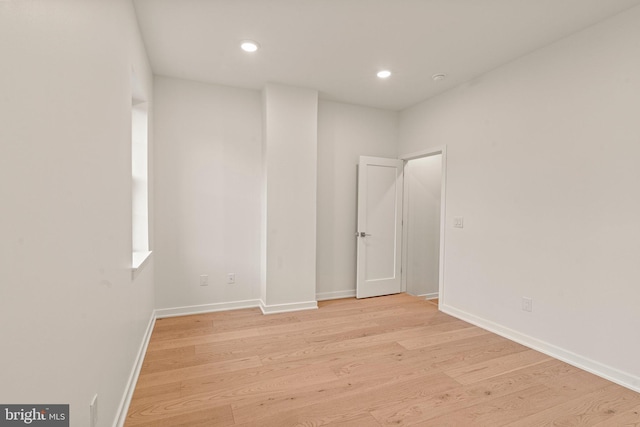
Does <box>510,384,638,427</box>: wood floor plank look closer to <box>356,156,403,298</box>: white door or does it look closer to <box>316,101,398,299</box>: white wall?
<box>356,156,403,298</box>: white door

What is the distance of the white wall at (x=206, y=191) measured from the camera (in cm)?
346

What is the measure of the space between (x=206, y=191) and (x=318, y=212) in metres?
1.47

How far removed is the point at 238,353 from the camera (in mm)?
2629

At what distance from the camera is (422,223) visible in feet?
15.6

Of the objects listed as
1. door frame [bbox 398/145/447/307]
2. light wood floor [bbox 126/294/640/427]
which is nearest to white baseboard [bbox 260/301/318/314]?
light wood floor [bbox 126/294/640/427]

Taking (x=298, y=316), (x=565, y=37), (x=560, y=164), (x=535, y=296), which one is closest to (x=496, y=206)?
(x=560, y=164)

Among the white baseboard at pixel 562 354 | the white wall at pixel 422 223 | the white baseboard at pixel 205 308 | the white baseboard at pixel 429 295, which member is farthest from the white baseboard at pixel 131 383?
the white baseboard at pixel 429 295

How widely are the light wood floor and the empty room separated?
2 cm

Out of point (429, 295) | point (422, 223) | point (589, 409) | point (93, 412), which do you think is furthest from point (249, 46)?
point (429, 295)

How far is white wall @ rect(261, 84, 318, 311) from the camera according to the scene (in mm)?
3590

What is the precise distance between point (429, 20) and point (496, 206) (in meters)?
1.89

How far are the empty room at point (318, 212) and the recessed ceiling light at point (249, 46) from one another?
0.03 metres

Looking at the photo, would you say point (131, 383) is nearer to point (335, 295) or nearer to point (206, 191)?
point (206, 191)

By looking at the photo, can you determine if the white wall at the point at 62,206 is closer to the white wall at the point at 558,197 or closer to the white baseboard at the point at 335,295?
the white baseboard at the point at 335,295
